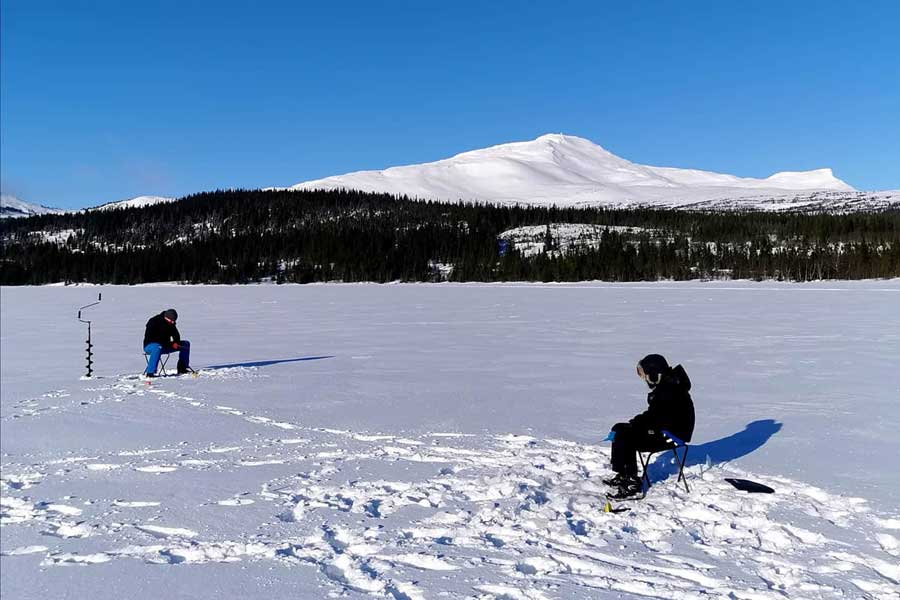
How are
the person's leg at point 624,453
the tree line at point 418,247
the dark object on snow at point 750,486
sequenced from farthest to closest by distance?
1. the tree line at point 418,247
2. the person's leg at point 624,453
3. the dark object on snow at point 750,486

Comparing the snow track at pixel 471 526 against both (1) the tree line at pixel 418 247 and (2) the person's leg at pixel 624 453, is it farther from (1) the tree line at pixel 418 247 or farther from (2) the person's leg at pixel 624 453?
(1) the tree line at pixel 418 247

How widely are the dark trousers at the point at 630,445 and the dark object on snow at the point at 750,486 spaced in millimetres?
745

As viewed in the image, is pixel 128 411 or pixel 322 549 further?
pixel 128 411

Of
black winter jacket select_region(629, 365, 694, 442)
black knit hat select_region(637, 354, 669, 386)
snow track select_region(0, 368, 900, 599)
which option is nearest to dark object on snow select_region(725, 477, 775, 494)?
snow track select_region(0, 368, 900, 599)

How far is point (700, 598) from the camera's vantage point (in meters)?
4.50

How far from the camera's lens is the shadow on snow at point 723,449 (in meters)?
7.54

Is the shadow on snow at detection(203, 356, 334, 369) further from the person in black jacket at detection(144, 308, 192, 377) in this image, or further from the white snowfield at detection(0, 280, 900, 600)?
the person in black jacket at detection(144, 308, 192, 377)

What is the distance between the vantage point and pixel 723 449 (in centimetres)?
820

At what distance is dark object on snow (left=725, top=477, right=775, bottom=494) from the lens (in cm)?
644

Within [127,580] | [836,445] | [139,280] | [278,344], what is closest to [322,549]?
[127,580]

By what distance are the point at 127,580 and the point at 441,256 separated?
430 ft

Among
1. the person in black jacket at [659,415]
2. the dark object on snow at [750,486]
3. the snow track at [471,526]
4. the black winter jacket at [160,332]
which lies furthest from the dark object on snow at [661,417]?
the black winter jacket at [160,332]

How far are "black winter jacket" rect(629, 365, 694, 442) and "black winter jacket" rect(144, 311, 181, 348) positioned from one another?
10809 millimetres

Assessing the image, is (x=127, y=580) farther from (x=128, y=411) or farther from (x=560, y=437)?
(x=128, y=411)
